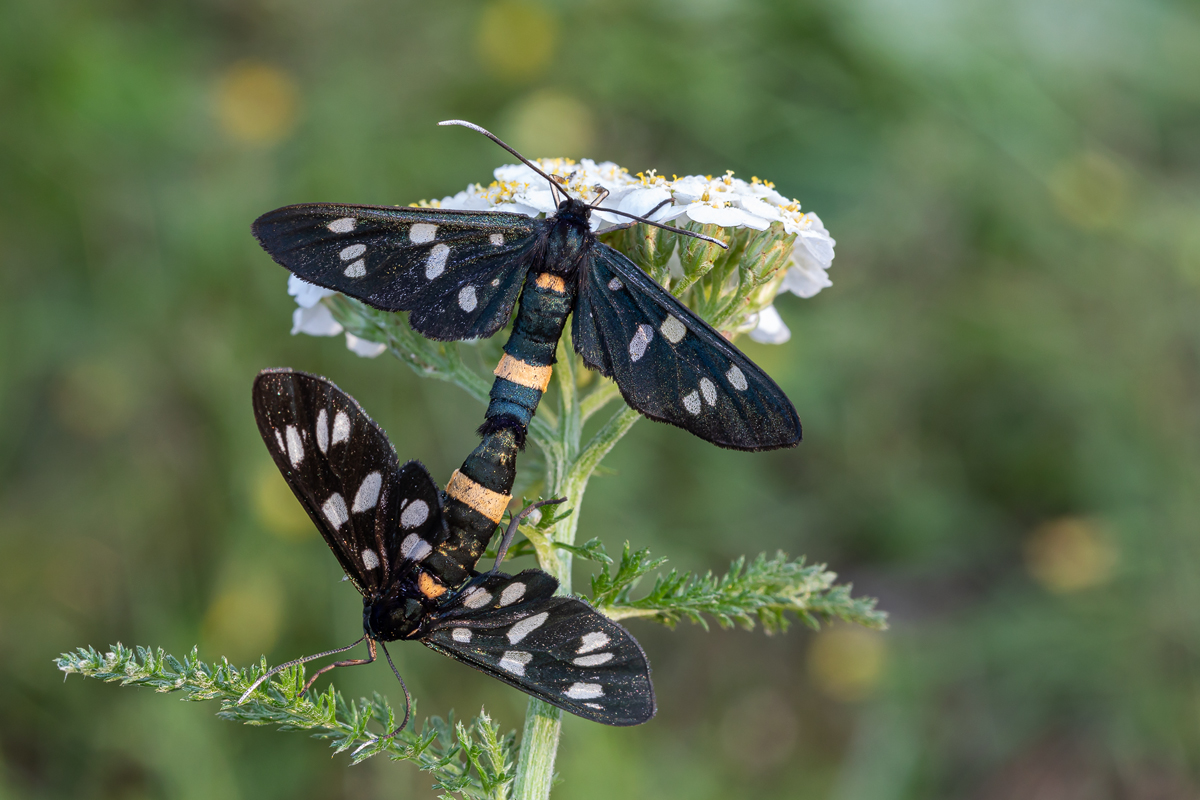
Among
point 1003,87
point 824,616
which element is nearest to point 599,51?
point 1003,87

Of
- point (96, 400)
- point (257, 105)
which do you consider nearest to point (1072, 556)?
point (257, 105)

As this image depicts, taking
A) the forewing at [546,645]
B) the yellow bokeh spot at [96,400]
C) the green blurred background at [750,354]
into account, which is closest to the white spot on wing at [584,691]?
the forewing at [546,645]

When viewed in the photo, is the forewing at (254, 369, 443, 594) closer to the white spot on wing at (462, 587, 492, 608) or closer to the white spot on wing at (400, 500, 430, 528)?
the white spot on wing at (400, 500, 430, 528)

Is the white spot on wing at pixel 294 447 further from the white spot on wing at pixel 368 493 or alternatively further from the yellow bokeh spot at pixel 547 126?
the yellow bokeh spot at pixel 547 126

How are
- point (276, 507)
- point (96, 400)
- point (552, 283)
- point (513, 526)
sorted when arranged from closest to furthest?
1. point (513, 526)
2. point (552, 283)
3. point (276, 507)
4. point (96, 400)

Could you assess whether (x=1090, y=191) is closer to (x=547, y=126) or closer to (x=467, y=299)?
(x=547, y=126)

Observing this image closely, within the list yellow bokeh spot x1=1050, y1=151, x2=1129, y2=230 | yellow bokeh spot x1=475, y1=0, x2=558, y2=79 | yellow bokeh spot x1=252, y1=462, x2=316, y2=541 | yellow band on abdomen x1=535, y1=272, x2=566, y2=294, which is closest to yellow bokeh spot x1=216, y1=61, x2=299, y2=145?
yellow bokeh spot x1=475, y1=0, x2=558, y2=79
